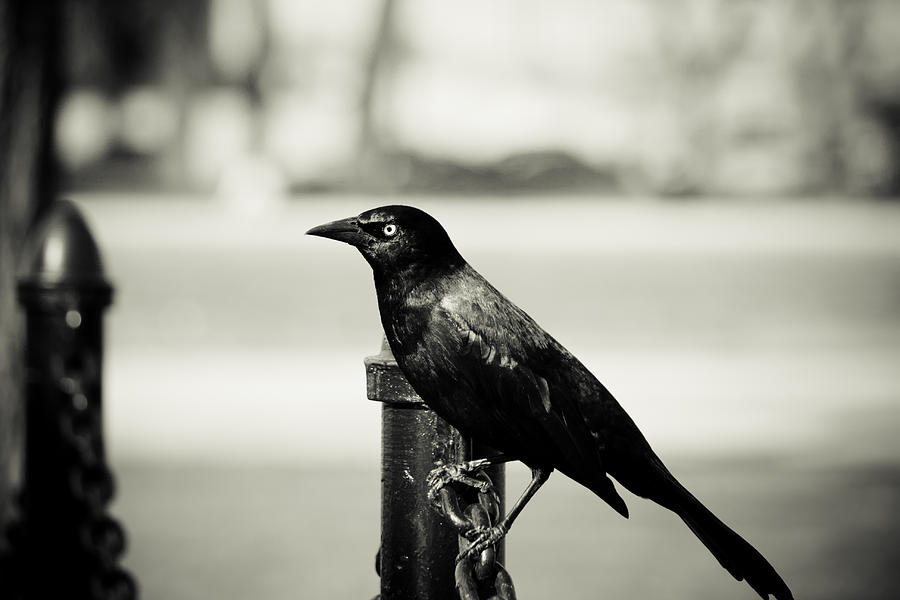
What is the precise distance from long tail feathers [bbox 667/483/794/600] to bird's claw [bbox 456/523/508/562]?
333mm

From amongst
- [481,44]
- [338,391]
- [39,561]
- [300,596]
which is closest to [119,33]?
[481,44]

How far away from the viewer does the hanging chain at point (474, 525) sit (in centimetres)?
155

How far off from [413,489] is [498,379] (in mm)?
236

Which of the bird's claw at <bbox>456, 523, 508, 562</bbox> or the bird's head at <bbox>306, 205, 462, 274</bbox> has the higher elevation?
the bird's head at <bbox>306, 205, 462, 274</bbox>

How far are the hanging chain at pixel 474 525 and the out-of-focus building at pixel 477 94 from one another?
5.65 m

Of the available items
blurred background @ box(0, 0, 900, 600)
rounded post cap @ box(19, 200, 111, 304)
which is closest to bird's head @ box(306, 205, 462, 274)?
rounded post cap @ box(19, 200, 111, 304)

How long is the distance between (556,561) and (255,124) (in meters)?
4.18

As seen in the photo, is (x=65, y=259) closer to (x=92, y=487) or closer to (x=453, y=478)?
(x=92, y=487)

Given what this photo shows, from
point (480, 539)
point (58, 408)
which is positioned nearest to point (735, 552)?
point (480, 539)

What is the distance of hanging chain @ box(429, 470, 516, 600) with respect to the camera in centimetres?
155

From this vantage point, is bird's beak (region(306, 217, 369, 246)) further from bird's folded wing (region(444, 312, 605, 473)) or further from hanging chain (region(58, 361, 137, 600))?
hanging chain (region(58, 361, 137, 600))

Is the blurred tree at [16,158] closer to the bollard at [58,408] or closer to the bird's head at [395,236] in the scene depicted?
the bollard at [58,408]

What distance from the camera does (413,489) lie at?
171 centimetres

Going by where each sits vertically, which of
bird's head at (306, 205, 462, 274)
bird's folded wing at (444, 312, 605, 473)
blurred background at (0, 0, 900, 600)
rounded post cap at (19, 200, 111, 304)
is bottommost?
bird's folded wing at (444, 312, 605, 473)
